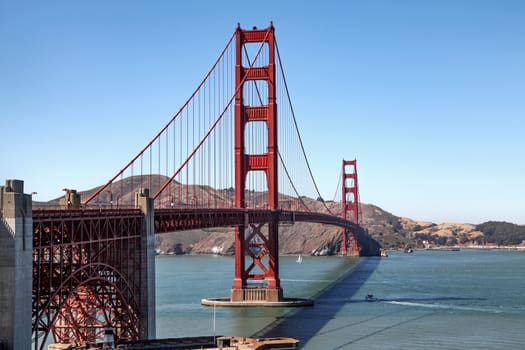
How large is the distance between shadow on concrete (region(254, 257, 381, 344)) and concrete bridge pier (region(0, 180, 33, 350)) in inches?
857

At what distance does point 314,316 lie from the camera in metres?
55.8

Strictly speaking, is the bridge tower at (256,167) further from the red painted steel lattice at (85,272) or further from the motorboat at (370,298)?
the red painted steel lattice at (85,272)

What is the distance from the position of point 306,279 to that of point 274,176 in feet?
109

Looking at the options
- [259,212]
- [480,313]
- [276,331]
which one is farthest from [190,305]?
[480,313]

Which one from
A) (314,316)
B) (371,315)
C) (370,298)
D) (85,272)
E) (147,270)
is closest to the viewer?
(85,272)

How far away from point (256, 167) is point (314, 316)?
15882 millimetres

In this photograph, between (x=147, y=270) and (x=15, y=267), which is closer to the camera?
(x=15, y=267)

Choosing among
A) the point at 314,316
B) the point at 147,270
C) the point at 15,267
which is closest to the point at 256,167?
the point at 314,316

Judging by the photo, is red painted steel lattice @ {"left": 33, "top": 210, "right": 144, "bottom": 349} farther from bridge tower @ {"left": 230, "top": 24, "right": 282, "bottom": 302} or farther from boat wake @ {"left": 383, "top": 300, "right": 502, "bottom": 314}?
boat wake @ {"left": 383, "top": 300, "right": 502, "bottom": 314}

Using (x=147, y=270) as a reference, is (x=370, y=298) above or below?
below

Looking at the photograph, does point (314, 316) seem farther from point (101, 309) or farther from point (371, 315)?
point (101, 309)

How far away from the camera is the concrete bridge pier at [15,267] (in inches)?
957

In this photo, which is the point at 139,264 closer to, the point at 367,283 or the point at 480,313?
the point at 480,313

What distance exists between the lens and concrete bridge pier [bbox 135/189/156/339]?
3800cm
